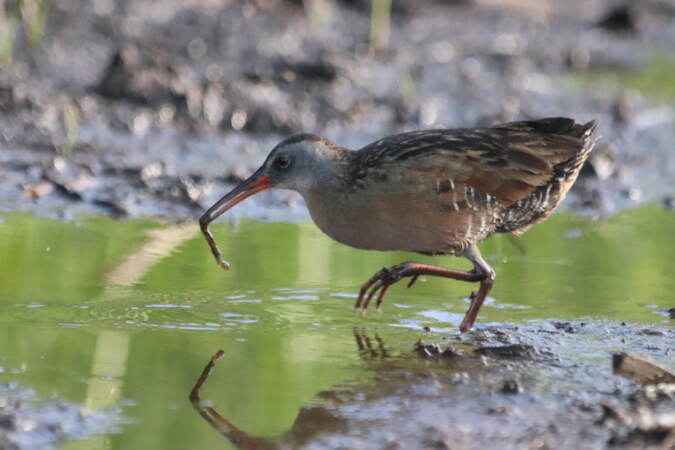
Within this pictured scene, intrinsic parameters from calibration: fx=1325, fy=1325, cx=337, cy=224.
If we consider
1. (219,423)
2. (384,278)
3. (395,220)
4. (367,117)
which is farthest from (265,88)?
(219,423)

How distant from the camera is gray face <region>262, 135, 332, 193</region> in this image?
20.6 ft

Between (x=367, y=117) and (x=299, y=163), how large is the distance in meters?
5.03

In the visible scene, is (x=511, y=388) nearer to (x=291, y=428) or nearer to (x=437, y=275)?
(x=291, y=428)

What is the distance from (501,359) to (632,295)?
4.83 ft

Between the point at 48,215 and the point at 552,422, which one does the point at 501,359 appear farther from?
the point at 48,215

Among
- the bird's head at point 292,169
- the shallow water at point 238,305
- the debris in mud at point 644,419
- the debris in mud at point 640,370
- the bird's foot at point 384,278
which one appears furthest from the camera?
the bird's head at point 292,169

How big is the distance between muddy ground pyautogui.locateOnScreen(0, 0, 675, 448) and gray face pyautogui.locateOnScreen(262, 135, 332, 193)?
1065 mm

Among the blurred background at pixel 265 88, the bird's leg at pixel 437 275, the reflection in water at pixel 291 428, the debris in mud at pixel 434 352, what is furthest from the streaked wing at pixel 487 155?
the blurred background at pixel 265 88

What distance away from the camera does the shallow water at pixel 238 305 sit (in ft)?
15.6

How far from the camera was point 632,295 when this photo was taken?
260 inches

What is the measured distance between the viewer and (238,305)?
6.17 meters

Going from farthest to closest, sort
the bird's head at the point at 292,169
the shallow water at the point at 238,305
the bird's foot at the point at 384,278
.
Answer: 1. the bird's head at the point at 292,169
2. the bird's foot at the point at 384,278
3. the shallow water at the point at 238,305

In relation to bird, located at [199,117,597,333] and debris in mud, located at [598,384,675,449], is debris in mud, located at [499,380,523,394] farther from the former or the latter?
bird, located at [199,117,597,333]

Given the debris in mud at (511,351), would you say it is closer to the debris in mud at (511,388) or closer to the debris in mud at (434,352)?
the debris in mud at (434,352)
